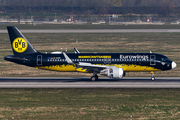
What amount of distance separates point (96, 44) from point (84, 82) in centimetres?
5351

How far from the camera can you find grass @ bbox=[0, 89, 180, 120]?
33.9 metres

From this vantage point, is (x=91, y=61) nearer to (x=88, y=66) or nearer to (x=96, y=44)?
(x=88, y=66)

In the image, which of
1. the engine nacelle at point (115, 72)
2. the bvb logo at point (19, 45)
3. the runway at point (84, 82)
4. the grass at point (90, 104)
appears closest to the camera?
the grass at point (90, 104)

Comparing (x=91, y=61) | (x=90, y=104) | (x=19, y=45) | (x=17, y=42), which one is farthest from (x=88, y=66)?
(x=90, y=104)

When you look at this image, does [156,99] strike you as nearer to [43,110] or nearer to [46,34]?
[43,110]

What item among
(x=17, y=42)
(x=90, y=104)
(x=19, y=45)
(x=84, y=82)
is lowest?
(x=90, y=104)

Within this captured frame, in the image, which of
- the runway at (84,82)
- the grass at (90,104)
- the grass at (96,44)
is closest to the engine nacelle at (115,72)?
the runway at (84,82)

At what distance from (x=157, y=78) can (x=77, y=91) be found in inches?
685

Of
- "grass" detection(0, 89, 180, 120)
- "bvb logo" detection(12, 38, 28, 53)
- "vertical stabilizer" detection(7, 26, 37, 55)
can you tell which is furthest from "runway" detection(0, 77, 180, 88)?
"bvb logo" detection(12, 38, 28, 53)

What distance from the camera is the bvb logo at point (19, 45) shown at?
55219mm

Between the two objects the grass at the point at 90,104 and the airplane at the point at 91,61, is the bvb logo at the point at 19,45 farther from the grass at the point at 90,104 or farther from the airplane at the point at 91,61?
the grass at the point at 90,104

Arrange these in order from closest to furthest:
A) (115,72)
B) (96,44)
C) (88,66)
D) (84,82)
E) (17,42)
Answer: (115,72) < (88,66) < (84,82) < (17,42) < (96,44)

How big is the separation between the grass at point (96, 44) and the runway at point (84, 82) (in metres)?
6.46

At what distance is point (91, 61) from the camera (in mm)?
54344
